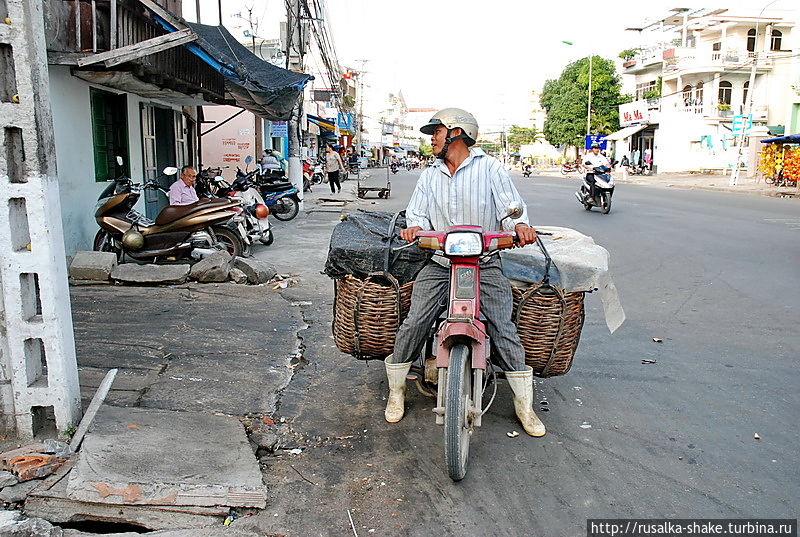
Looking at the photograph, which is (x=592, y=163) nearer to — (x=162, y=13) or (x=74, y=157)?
(x=162, y=13)

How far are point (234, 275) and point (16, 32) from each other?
4.90 metres

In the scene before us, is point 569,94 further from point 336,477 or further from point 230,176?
point 336,477

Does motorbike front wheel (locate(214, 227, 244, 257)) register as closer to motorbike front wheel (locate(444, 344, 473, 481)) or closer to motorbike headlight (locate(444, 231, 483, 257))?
motorbike headlight (locate(444, 231, 483, 257))

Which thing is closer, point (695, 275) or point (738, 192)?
point (695, 275)

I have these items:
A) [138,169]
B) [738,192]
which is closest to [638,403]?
[138,169]

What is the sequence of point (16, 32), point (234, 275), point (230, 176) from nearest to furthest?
point (16, 32), point (234, 275), point (230, 176)

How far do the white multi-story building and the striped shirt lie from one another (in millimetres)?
45972

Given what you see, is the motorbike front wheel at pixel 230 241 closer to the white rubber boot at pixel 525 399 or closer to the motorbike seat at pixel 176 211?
the motorbike seat at pixel 176 211

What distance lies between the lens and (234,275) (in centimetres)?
787

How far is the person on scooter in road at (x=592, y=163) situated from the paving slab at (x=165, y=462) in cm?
1442

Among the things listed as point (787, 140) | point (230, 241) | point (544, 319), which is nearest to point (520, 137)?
point (787, 140)

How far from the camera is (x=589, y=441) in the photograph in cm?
370

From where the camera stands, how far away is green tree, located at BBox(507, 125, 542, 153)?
9927cm

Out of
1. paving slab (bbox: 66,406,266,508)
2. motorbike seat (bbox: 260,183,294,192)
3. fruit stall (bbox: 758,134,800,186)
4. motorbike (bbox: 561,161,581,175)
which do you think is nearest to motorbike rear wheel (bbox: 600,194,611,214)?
motorbike (bbox: 561,161,581,175)
